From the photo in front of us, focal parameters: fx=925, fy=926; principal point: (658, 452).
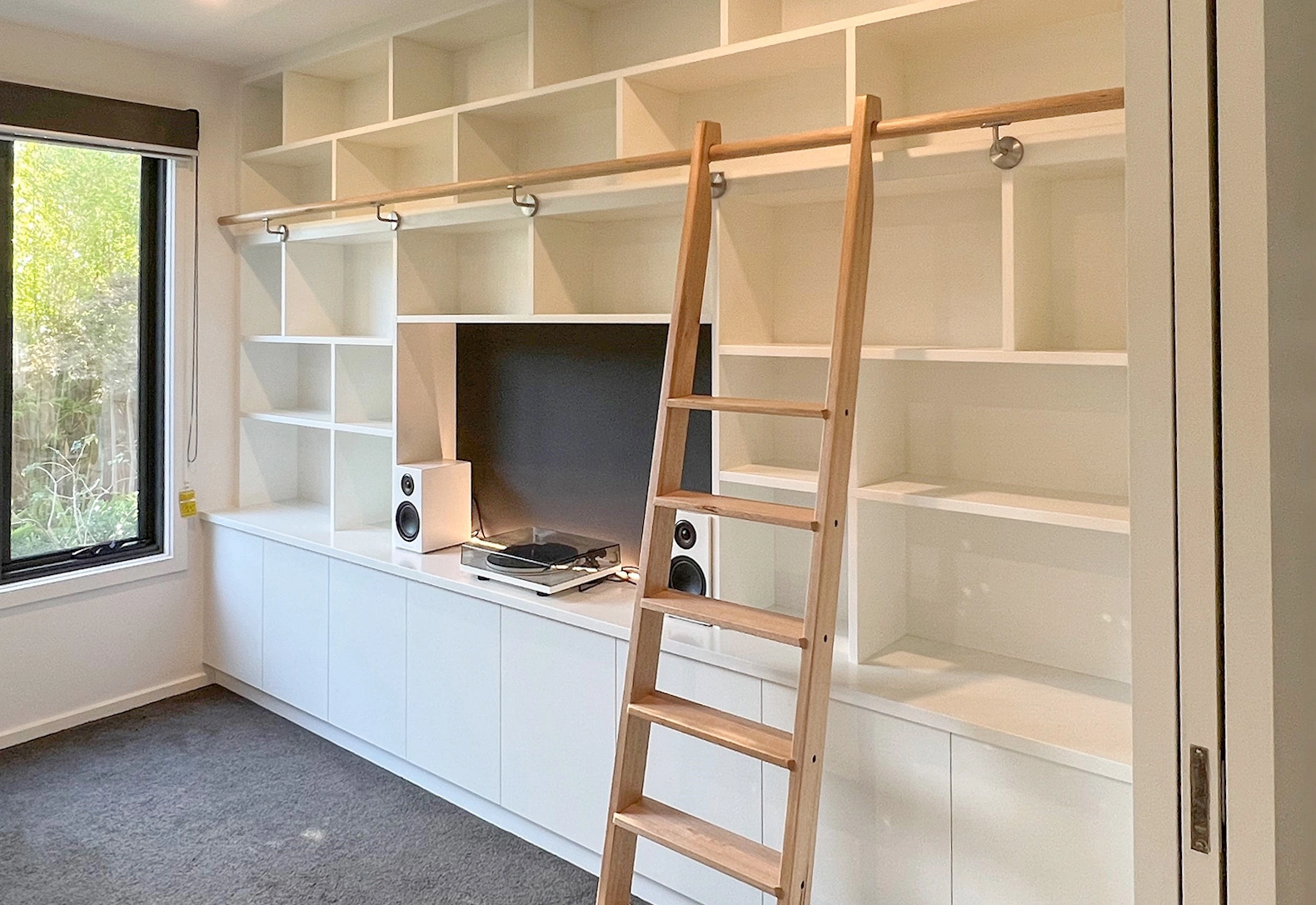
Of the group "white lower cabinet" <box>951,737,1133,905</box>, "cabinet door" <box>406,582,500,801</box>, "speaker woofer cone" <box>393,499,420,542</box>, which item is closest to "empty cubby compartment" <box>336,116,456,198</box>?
"speaker woofer cone" <box>393,499,420,542</box>

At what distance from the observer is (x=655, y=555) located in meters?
1.98

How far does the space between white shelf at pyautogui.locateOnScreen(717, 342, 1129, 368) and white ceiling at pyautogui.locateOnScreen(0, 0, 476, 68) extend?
158cm

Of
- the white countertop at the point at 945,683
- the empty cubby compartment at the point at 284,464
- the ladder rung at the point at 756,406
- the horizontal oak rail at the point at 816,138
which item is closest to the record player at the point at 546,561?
the white countertop at the point at 945,683

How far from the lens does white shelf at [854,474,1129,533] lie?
68.4 inches

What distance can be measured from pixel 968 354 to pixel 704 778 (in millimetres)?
1113

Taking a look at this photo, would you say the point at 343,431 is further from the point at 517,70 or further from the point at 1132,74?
the point at 1132,74

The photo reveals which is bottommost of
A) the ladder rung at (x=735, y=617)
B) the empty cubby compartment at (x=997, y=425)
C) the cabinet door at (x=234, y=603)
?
the cabinet door at (x=234, y=603)

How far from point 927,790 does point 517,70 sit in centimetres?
247

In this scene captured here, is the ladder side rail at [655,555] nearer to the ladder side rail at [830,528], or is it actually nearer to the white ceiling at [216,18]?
the ladder side rail at [830,528]

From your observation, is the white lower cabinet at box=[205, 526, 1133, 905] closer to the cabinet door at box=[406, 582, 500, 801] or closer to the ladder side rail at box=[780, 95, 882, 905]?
the cabinet door at box=[406, 582, 500, 801]

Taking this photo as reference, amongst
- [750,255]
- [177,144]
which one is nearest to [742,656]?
[750,255]

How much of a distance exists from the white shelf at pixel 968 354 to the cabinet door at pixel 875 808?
73cm

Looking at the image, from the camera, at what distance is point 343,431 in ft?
11.0

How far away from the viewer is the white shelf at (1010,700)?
1.65 m
